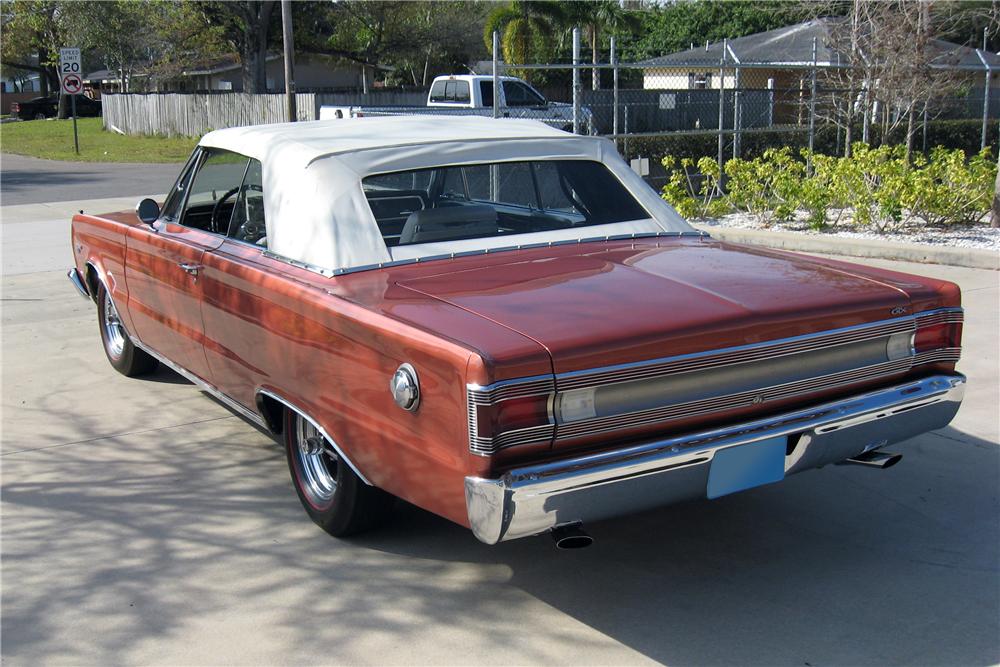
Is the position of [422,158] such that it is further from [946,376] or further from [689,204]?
[689,204]

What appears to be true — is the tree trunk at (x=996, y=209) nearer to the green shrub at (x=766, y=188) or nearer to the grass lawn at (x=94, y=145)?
the green shrub at (x=766, y=188)

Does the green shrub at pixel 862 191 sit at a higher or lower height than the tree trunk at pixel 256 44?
lower

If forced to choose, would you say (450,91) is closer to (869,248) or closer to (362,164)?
(869,248)

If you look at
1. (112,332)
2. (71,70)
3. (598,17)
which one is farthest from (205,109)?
(112,332)

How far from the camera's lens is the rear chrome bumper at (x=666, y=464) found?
123 inches

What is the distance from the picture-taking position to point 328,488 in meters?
4.29

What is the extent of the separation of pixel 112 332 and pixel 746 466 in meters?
4.70

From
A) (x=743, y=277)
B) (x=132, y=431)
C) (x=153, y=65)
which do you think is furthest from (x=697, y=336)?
(x=153, y=65)

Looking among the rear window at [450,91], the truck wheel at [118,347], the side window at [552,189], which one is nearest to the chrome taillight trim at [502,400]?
the side window at [552,189]

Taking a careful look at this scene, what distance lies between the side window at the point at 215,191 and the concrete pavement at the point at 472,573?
1.14m

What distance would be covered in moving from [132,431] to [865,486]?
3705mm

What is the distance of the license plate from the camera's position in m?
3.42

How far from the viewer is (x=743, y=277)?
12.9ft

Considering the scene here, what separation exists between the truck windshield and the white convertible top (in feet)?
0.20
